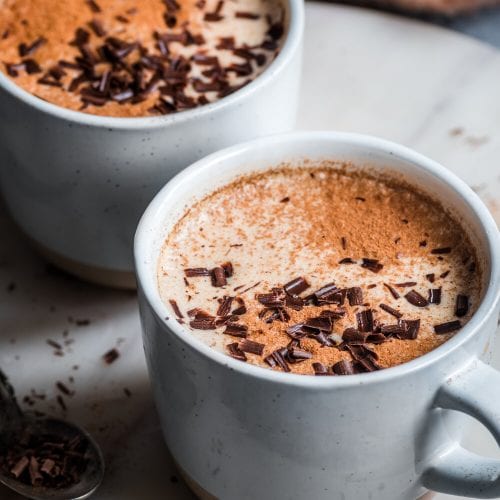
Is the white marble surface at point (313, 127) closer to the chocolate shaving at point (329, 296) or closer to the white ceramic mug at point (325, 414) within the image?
the white ceramic mug at point (325, 414)

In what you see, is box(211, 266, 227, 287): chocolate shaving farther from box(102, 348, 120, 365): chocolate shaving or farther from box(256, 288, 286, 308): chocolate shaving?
box(102, 348, 120, 365): chocolate shaving

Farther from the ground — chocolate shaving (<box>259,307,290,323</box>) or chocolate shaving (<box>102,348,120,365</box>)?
chocolate shaving (<box>259,307,290,323</box>)

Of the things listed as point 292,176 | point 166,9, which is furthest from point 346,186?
point 166,9

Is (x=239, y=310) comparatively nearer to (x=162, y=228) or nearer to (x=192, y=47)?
(x=162, y=228)

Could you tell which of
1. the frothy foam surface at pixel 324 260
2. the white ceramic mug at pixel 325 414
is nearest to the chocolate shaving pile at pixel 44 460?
the white ceramic mug at pixel 325 414

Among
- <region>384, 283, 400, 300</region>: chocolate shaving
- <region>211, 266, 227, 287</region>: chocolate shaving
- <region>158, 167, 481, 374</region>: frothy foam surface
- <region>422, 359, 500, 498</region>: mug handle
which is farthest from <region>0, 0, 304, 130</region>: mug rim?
<region>422, 359, 500, 498</region>: mug handle
